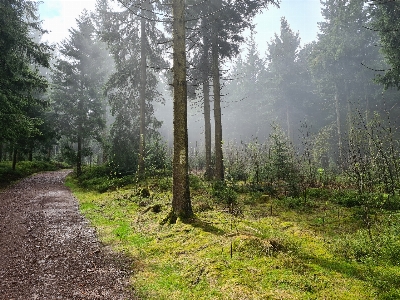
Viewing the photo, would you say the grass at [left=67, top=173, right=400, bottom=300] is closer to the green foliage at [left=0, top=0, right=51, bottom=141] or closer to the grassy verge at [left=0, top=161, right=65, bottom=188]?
the green foliage at [left=0, top=0, right=51, bottom=141]

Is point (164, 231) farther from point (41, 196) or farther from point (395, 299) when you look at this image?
point (41, 196)

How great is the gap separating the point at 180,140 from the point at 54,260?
4284 mm

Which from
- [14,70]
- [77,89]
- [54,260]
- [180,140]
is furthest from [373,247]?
[77,89]

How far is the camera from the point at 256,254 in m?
A: 4.99

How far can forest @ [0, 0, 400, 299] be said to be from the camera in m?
4.58

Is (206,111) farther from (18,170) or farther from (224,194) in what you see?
(18,170)

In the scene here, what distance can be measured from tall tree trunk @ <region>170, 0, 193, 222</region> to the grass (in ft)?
1.73

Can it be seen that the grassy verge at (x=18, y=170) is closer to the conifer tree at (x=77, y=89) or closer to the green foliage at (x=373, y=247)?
the conifer tree at (x=77, y=89)

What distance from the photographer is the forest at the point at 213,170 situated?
4.58m

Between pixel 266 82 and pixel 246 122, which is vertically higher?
pixel 266 82

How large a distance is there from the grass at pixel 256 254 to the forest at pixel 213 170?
1.2 inches

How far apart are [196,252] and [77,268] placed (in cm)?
255

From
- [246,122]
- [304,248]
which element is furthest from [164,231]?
[246,122]

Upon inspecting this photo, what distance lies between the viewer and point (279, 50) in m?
46.8
